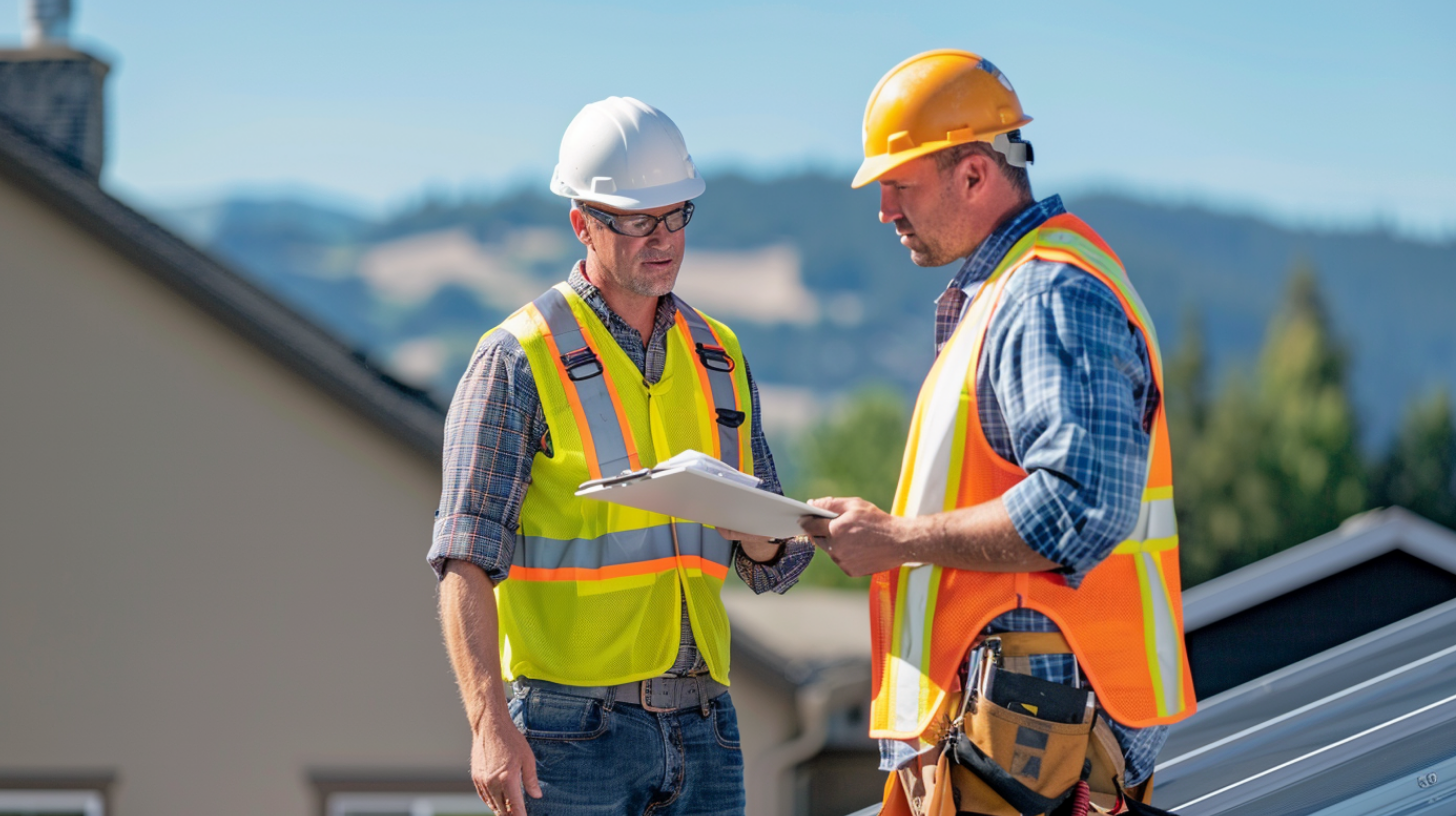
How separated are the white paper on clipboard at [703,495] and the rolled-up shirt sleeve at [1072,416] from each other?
0.44m

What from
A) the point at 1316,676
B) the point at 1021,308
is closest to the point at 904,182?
the point at 1021,308

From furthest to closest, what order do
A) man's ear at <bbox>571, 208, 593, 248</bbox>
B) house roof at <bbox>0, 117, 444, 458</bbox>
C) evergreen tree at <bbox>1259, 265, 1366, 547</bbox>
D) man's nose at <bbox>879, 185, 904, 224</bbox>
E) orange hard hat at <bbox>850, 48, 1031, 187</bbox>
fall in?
evergreen tree at <bbox>1259, 265, 1366, 547</bbox>, house roof at <bbox>0, 117, 444, 458</bbox>, man's ear at <bbox>571, 208, 593, 248</bbox>, man's nose at <bbox>879, 185, 904, 224</bbox>, orange hard hat at <bbox>850, 48, 1031, 187</bbox>

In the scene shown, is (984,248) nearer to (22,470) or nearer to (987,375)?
(987,375)

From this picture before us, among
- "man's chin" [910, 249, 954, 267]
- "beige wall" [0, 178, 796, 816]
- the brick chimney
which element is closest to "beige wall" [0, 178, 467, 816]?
"beige wall" [0, 178, 796, 816]

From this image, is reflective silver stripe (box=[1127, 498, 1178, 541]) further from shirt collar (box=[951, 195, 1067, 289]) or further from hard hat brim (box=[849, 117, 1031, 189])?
hard hat brim (box=[849, 117, 1031, 189])

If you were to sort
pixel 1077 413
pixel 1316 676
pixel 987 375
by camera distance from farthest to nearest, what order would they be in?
1. pixel 1316 676
2. pixel 987 375
3. pixel 1077 413

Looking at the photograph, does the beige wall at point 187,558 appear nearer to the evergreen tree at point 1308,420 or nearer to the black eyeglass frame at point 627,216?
the black eyeglass frame at point 627,216

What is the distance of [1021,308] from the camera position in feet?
8.67

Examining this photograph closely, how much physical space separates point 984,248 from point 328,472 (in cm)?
861

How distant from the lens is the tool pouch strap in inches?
102

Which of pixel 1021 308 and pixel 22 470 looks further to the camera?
pixel 22 470

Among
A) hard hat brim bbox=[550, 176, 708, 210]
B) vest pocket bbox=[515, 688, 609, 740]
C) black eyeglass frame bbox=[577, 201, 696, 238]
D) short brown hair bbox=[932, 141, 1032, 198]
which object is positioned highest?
hard hat brim bbox=[550, 176, 708, 210]

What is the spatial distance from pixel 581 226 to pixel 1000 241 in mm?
1112

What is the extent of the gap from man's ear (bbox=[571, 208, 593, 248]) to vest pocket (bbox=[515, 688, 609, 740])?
1.03 meters
